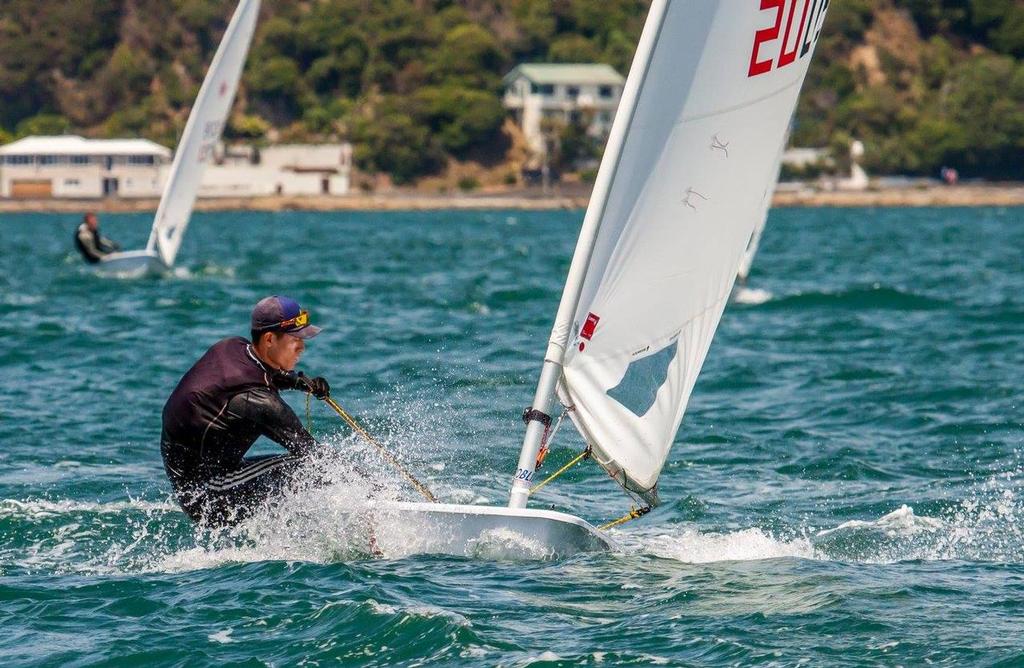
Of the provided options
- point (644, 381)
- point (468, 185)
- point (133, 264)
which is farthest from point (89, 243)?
point (468, 185)

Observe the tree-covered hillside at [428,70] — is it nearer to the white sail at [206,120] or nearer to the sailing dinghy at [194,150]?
the sailing dinghy at [194,150]

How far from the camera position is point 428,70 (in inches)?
5482

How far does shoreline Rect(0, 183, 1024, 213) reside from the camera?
110312 mm

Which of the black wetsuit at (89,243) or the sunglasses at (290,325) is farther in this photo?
the black wetsuit at (89,243)

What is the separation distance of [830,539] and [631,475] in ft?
5.13

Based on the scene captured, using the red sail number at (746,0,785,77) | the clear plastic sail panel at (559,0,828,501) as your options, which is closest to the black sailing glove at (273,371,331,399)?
the clear plastic sail panel at (559,0,828,501)

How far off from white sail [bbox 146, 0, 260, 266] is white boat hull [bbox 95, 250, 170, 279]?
20.1 inches

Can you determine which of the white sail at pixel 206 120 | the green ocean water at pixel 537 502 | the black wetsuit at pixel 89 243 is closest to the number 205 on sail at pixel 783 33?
the green ocean water at pixel 537 502

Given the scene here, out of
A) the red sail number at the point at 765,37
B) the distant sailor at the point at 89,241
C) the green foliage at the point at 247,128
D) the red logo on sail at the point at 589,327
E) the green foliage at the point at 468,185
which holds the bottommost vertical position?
the green foliage at the point at 468,185

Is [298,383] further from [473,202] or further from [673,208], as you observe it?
[473,202]

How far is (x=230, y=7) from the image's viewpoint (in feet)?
510

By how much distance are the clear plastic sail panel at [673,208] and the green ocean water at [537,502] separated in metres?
0.95

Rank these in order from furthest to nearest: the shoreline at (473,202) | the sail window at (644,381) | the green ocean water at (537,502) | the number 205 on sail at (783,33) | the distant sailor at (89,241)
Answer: the shoreline at (473,202)
the distant sailor at (89,241)
the sail window at (644,381)
the number 205 on sail at (783,33)
the green ocean water at (537,502)

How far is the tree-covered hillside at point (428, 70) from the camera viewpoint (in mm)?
127438
